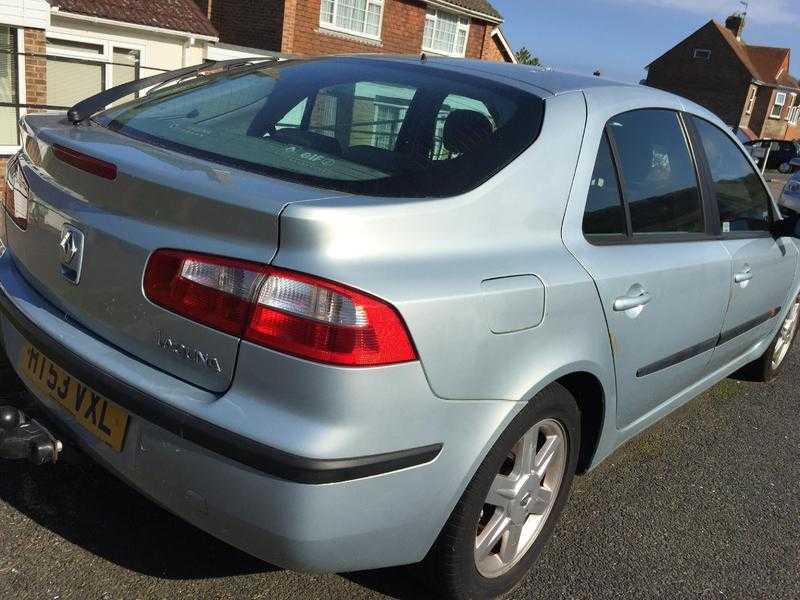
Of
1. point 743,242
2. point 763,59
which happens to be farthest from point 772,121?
point 743,242

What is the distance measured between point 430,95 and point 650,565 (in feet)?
6.14

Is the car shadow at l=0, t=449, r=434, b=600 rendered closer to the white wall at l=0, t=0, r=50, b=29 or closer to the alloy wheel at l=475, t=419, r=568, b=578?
the alloy wheel at l=475, t=419, r=568, b=578

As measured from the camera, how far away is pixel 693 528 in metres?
3.11

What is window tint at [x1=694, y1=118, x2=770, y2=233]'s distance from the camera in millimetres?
3439

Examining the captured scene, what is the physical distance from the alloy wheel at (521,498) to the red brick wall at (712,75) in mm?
53417

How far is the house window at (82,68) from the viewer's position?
40.1 ft

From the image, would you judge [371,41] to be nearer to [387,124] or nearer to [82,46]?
[82,46]

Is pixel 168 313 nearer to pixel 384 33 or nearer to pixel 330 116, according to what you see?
pixel 330 116

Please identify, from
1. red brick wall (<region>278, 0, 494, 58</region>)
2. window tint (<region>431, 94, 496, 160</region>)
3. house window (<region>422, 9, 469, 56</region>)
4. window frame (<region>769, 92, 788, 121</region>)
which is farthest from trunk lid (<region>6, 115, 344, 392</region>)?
window frame (<region>769, 92, 788, 121</region>)

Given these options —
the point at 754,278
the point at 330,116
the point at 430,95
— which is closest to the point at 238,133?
the point at 330,116

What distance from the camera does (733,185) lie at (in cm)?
366

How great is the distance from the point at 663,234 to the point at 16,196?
232 centimetres

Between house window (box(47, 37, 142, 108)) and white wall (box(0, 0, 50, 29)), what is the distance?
135 cm

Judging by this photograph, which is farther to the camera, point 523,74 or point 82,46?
point 82,46
